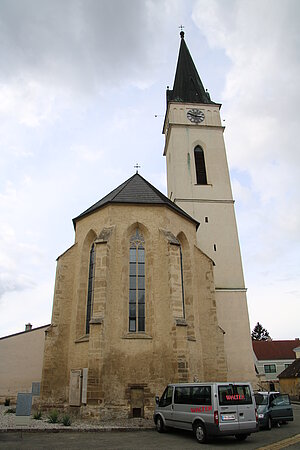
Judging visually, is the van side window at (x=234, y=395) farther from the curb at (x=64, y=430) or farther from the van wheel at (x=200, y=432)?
the curb at (x=64, y=430)

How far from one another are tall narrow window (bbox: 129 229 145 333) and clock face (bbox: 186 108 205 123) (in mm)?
14307

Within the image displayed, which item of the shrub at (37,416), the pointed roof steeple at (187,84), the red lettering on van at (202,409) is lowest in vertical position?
the shrub at (37,416)

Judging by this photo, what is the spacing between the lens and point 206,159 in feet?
83.6

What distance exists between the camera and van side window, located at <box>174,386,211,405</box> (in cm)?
925

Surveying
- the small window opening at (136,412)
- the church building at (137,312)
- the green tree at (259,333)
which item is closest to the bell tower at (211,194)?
the church building at (137,312)

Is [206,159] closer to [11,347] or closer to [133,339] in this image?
[133,339]

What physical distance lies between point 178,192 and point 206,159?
369cm

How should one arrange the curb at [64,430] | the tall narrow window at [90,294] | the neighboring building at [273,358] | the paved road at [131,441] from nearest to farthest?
the paved road at [131,441], the curb at [64,430], the tall narrow window at [90,294], the neighboring building at [273,358]

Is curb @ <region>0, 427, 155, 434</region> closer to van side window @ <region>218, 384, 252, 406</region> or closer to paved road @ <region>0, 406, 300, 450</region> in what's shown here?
paved road @ <region>0, 406, 300, 450</region>

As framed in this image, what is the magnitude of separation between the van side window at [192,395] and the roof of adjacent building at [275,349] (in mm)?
40821

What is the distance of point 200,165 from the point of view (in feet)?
83.5

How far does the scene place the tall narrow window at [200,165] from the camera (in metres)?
24.8

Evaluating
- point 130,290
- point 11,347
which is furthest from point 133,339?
point 11,347

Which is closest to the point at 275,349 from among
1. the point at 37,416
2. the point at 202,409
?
the point at 37,416
